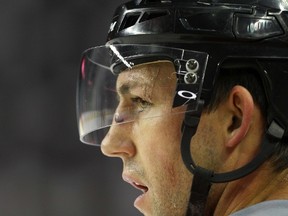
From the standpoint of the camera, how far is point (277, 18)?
1271 mm

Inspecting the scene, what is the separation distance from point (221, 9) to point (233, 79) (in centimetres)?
15

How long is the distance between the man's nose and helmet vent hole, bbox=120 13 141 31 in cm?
22

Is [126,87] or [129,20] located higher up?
[129,20]

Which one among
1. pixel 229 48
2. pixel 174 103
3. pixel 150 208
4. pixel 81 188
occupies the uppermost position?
pixel 229 48

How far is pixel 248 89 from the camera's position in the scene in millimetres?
1274

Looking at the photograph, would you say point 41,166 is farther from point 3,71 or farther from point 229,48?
point 229,48

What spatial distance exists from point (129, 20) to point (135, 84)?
149 millimetres

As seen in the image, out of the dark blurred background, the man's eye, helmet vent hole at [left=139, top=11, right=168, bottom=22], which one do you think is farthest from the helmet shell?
the dark blurred background

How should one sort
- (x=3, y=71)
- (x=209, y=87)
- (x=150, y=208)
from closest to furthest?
(x=209, y=87) < (x=150, y=208) < (x=3, y=71)

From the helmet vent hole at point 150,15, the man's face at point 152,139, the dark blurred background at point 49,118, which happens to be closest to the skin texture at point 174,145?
the man's face at point 152,139

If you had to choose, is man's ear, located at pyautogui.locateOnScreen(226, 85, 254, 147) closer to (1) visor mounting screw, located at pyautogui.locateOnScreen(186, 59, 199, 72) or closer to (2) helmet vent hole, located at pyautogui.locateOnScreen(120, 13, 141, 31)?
(1) visor mounting screw, located at pyautogui.locateOnScreen(186, 59, 199, 72)

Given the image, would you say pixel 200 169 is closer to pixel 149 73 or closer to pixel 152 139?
pixel 152 139

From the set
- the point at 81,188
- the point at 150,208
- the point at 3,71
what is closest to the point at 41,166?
the point at 81,188

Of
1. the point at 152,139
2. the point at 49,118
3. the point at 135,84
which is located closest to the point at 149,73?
the point at 135,84
